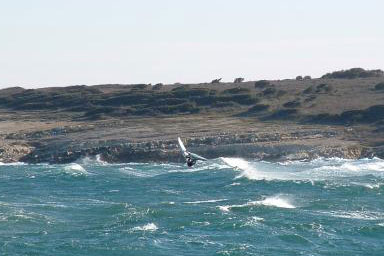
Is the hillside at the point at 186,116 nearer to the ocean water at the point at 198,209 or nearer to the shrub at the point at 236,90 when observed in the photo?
the shrub at the point at 236,90

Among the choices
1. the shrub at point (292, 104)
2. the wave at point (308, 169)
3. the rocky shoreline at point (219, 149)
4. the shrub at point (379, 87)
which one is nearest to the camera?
the wave at point (308, 169)

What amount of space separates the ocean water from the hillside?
333 inches

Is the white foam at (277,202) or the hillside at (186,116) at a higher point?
the hillside at (186,116)

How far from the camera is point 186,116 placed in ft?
283

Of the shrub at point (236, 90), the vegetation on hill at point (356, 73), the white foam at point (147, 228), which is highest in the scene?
the vegetation on hill at point (356, 73)

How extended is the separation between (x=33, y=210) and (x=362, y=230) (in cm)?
1524

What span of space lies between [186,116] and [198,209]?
44.1 m

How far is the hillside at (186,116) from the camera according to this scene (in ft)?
233

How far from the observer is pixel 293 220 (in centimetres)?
3928

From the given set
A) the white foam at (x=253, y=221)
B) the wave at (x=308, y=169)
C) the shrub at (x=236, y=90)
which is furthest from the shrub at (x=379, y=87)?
the white foam at (x=253, y=221)

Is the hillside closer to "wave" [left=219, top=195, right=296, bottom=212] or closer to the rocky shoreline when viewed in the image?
the rocky shoreline

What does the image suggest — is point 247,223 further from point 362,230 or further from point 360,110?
point 360,110

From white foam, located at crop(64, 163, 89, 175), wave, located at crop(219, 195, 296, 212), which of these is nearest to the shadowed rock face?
white foam, located at crop(64, 163, 89, 175)

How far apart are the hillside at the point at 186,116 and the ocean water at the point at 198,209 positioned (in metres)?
8.45
